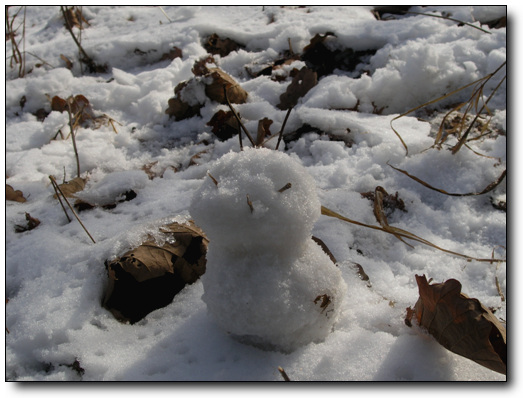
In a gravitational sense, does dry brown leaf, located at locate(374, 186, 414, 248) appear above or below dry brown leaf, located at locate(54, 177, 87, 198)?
above

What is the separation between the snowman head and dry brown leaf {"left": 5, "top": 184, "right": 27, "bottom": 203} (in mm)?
1312

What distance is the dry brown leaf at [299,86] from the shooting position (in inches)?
97.7

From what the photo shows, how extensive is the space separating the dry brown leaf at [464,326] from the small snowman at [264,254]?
269 mm

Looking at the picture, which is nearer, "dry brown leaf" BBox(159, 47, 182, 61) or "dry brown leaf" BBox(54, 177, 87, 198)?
"dry brown leaf" BBox(54, 177, 87, 198)

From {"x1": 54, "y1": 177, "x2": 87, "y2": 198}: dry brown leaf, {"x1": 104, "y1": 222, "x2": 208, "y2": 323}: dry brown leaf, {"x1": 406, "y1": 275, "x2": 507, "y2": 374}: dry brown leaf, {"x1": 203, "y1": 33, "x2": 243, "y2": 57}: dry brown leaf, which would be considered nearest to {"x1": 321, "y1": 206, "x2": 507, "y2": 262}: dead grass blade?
{"x1": 406, "y1": 275, "x2": 507, "y2": 374}: dry brown leaf

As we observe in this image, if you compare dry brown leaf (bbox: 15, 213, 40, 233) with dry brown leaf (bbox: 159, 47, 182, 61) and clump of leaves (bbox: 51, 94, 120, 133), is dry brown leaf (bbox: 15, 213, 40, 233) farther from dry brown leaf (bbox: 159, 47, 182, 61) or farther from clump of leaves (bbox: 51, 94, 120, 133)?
dry brown leaf (bbox: 159, 47, 182, 61)

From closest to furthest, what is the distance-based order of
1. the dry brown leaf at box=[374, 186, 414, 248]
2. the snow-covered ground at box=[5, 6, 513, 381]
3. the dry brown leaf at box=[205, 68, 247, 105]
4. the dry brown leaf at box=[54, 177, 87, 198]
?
the snow-covered ground at box=[5, 6, 513, 381] → the dry brown leaf at box=[374, 186, 414, 248] → the dry brown leaf at box=[54, 177, 87, 198] → the dry brown leaf at box=[205, 68, 247, 105]

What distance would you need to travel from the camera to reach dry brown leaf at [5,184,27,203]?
6.34ft

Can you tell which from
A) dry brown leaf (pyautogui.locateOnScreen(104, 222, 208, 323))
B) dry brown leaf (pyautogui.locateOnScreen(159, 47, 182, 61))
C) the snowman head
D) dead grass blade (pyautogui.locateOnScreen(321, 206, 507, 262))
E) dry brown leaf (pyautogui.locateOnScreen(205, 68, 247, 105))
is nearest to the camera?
the snowman head

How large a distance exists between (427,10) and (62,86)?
288 centimetres

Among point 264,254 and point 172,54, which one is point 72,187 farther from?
point 172,54

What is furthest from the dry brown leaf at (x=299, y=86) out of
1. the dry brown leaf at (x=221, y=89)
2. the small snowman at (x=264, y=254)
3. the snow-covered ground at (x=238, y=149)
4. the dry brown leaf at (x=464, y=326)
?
the dry brown leaf at (x=464, y=326)

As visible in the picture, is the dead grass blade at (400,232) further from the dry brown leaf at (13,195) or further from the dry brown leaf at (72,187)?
the dry brown leaf at (13,195)

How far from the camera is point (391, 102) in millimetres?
2393
